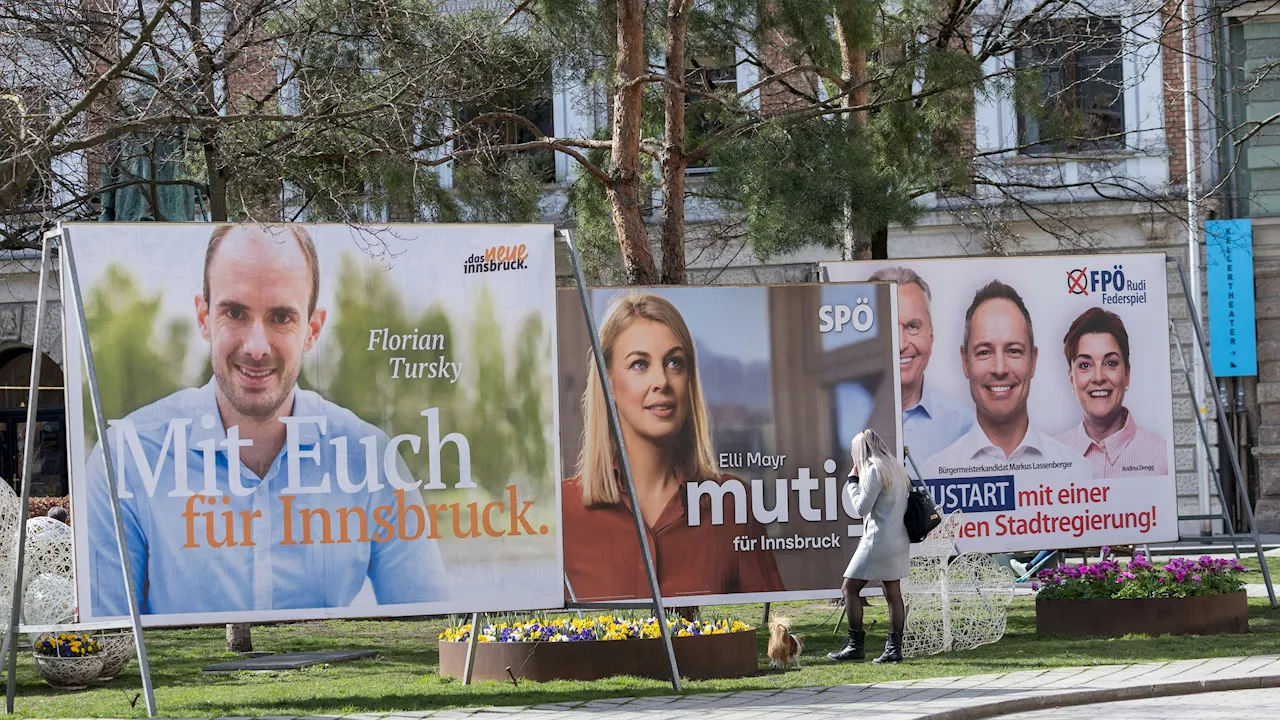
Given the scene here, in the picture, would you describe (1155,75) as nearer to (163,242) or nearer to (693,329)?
(693,329)

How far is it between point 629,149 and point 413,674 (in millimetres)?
4980

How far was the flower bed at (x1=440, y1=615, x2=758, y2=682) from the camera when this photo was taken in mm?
10461

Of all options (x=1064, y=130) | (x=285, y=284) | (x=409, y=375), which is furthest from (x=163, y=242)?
(x=1064, y=130)

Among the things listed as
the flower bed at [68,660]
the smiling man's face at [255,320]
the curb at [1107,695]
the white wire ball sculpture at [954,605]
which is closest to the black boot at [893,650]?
the white wire ball sculpture at [954,605]

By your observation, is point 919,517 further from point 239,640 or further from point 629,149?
point 239,640

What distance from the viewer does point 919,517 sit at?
1177cm

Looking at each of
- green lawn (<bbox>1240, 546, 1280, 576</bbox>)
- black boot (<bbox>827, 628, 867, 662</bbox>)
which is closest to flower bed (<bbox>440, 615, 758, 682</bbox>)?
black boot (<bbox>827, 628, 867, 662</bbox>)

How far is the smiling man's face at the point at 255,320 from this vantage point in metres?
10.1

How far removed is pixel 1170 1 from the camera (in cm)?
1441

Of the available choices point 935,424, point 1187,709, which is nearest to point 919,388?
point 935,424

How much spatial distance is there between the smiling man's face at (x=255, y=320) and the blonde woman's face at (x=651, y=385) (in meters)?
2.96

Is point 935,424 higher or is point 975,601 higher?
point 935,424

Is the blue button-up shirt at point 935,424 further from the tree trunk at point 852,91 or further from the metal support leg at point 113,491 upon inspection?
the metal support leg at point 113,491

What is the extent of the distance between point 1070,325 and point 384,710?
765 centimetres
